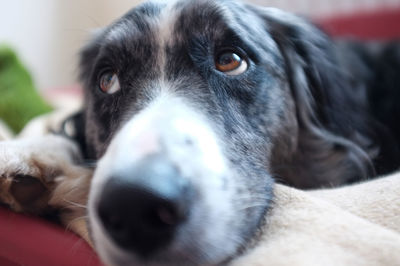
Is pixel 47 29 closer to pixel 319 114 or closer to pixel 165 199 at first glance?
pixel 319 114

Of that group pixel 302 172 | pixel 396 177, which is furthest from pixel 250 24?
pixel 396 177

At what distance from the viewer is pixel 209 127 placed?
1.03 metres

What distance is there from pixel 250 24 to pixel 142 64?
377 mm

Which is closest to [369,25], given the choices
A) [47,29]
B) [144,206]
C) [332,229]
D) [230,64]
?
[230,64]

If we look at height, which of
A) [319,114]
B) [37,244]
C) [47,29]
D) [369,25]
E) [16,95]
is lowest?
[47,29]

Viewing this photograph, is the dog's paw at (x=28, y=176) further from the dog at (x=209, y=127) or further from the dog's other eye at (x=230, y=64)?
the dog's other eye at (x=230, y=64)

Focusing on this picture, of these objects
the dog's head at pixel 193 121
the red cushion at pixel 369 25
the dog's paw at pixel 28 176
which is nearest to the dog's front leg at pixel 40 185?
the dog's paw at pixel 28 176

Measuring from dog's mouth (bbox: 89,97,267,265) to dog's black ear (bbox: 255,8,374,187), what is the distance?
2.01ft

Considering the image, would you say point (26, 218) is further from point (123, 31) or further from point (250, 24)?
point (250, 24)

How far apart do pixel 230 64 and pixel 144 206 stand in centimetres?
62

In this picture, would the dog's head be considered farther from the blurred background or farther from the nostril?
the blurred background

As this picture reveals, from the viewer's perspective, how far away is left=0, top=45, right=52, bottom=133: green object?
2141 mm

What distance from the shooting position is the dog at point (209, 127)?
796 mm

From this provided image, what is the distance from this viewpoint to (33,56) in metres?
4.57
